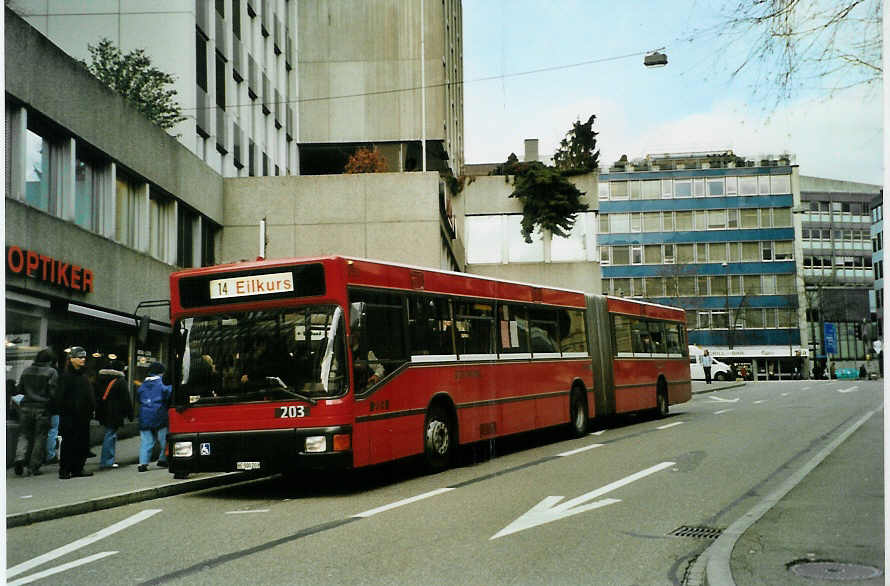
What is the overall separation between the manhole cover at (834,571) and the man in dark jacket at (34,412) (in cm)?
1070

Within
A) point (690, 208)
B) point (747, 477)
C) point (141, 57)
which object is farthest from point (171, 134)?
point (690, 208)

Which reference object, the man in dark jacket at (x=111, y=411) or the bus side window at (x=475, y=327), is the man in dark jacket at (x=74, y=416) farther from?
the bus side window at (x=475, y=327)

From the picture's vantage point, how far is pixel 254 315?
1197cm

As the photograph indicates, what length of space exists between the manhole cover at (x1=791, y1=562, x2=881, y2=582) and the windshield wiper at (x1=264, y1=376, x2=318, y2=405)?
6.16m

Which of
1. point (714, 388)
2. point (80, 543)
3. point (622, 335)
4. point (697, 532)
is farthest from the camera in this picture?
point (714, 388)

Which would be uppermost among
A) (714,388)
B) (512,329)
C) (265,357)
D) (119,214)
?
(119,214)

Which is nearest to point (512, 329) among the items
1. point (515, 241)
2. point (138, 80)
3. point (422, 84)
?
point (138, 80)

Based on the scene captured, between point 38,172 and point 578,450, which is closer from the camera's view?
point 578,450

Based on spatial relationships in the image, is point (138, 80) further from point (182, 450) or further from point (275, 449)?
point (275, 449)

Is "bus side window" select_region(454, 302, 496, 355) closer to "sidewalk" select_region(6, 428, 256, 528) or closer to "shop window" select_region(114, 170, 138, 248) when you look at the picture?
"sidewalk" select_region(6, 428, 256, 528)

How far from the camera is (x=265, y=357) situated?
11.7 metres

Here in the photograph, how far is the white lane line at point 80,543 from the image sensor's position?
25.9 ft

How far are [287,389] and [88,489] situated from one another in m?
3.18

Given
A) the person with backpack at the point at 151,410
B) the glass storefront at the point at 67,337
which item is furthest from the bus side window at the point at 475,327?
the glass storefront at the point at 67,337
